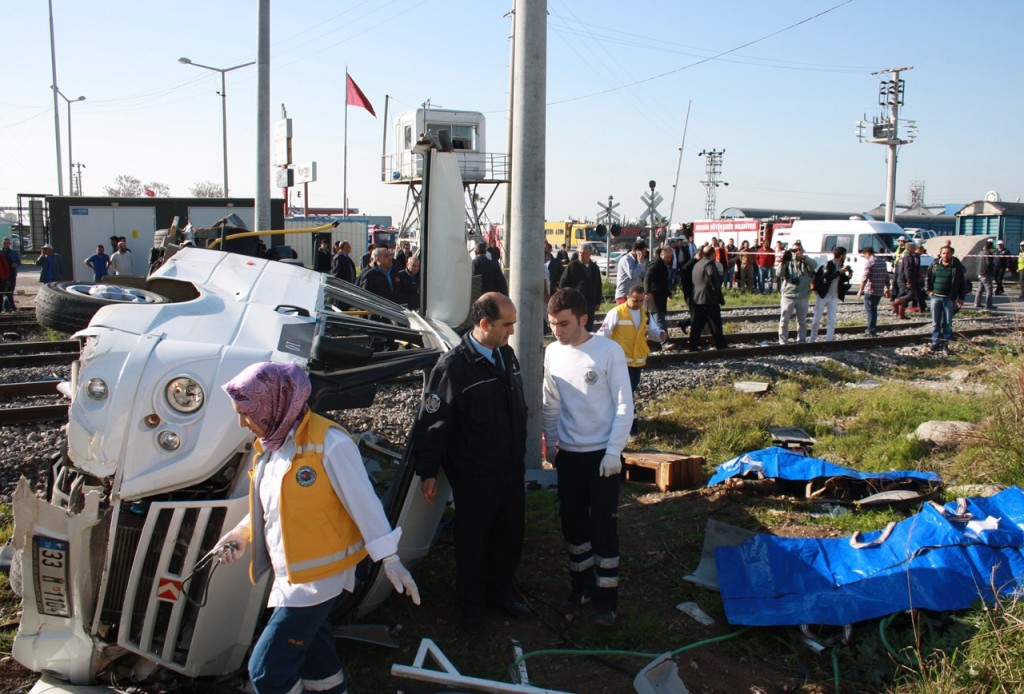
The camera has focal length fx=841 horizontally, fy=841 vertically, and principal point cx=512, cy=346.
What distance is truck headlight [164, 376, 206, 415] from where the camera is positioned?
128 inches

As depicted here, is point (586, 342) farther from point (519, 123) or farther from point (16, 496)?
point (16, 496)

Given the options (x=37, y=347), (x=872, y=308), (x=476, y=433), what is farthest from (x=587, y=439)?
(x=872, y=308)

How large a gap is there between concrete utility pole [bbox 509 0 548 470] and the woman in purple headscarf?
296 cm

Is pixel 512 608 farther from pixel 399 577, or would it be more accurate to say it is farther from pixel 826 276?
pixel 826 276

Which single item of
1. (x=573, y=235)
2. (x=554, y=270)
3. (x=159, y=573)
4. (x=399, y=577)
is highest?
(x=573, y=235)

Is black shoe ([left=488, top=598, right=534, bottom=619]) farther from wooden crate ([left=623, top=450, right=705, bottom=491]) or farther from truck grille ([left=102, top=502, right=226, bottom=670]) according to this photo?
wooden crate ([left=623, top=450, right=705, bottom=491])

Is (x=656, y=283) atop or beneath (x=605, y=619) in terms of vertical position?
atop

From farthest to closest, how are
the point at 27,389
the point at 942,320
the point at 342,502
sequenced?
the point at 942,320
the point at 27,389
the point at 342,502

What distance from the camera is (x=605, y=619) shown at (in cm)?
436

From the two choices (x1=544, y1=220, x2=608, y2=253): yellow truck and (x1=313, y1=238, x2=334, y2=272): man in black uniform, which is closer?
(x1=313, y1=238, x2=334, y2=272): man in black uniform

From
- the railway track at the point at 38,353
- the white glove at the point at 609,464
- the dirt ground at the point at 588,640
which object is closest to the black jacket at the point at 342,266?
the railway track at the point at 38,353

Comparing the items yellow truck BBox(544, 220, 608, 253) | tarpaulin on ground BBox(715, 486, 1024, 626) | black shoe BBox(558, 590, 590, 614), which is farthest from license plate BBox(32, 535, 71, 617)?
yellow truck BBox(544, 220, 608, 253)

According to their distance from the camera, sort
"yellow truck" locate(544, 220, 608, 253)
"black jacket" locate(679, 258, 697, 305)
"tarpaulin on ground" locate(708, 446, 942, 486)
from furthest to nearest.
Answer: "yellow truck" locate(544, 220, 608, 253) < "black jacket" locate(679, 258, 697, 305) < "tarpaulin on ground" locate(708, 446, 942, 486)

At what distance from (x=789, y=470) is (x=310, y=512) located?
4.18m
